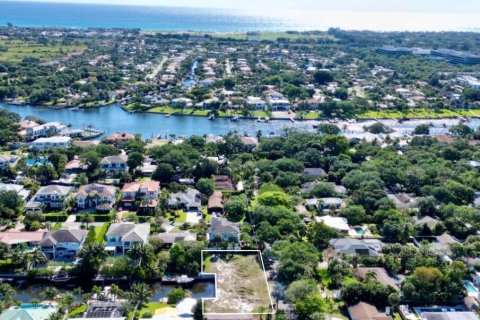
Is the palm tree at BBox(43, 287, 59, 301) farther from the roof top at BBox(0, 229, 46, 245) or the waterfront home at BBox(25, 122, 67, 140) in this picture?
the waterfront home at BBox(25, 122, 67, 140)

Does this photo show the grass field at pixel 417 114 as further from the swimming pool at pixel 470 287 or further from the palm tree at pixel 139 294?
the palm tree at pixel 139 294

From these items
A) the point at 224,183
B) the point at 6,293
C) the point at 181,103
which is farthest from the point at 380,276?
the point at 181,103

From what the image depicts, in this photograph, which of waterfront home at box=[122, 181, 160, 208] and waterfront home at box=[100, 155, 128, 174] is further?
waterfront home at box=[100, 155, 128, 174]

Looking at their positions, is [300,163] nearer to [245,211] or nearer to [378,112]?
[245,211]

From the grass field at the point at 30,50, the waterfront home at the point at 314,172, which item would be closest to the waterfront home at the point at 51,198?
the waterfront home at the point at 314,172

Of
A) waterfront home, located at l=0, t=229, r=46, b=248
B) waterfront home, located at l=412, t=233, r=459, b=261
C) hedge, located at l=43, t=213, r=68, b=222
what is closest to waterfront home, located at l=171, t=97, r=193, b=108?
hedge, located at l=43, t=213, r=68, b=222

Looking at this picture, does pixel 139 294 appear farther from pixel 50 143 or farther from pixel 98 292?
pixel 50 143
